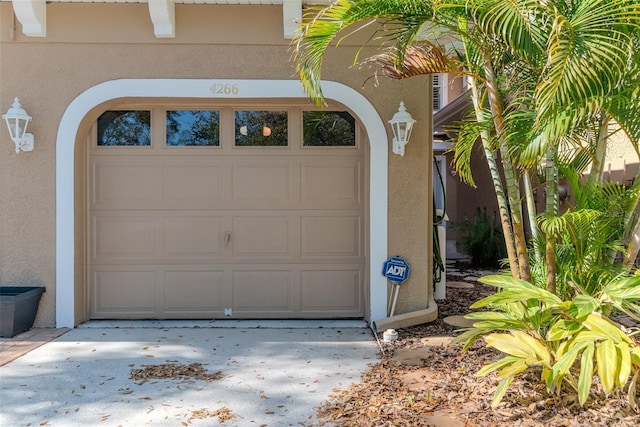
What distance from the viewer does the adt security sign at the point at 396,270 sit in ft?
17.3

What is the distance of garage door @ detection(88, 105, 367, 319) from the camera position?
558cm

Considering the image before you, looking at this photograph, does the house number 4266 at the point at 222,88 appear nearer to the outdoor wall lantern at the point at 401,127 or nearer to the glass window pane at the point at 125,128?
the glass window pane at the point at 125,128

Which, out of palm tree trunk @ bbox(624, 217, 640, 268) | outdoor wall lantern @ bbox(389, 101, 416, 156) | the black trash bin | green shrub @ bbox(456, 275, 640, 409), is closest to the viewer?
green shrub @ bbox(456, 275, 640, 409)

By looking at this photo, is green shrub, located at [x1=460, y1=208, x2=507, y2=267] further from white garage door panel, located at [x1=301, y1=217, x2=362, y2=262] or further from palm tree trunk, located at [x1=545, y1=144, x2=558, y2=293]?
palm tree trunk, located at [x1=545, y1=144, x2=558, y2=293]

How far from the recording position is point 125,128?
5.60 meters

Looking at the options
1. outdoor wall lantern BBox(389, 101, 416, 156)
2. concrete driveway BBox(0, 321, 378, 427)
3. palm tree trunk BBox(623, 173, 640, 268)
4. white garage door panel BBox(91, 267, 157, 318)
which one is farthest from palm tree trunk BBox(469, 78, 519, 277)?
white garage door panel BBox(91, 267, 157, 318)

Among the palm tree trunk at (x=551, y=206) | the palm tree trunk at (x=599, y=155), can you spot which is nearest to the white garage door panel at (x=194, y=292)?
the palm tree trunk at (x=551, y=206)

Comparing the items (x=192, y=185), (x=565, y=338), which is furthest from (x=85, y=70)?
(x=565, y=338)

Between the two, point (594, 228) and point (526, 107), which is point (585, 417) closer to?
point (594, 228)

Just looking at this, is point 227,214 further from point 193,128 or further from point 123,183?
point 123,183

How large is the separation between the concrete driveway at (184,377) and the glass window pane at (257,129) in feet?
6.94

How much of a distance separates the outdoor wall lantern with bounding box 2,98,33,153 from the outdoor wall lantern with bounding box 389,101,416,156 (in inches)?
152

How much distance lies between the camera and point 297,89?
5.23 metres

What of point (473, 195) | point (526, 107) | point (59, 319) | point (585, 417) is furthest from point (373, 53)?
point (473, 195)
